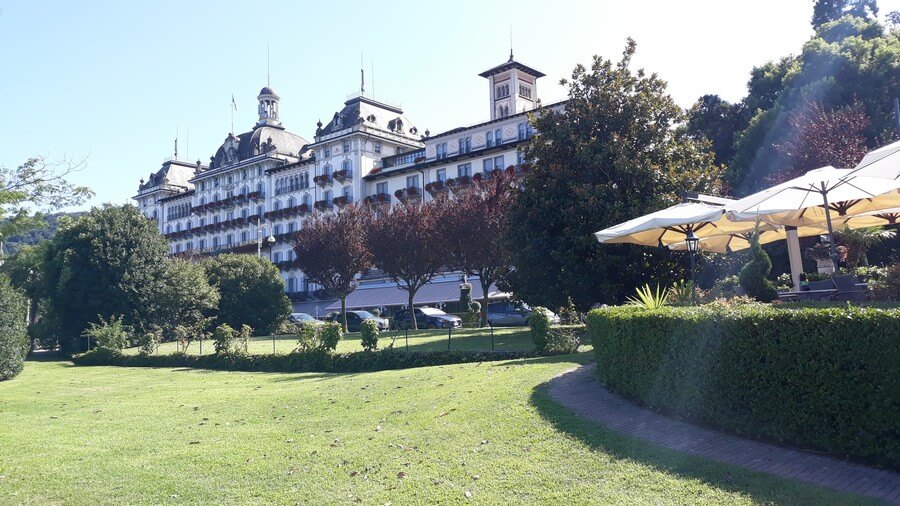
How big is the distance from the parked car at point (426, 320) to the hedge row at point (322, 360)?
1387cm

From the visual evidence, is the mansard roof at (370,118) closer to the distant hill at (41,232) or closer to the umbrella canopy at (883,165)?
the distant hill at (41,232)

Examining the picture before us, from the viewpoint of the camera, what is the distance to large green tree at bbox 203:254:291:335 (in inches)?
1564

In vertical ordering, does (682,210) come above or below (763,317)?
above

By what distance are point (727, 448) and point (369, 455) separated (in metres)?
3.90

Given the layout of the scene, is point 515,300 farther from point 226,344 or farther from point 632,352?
point 632,352

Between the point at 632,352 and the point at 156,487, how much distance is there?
6.17 meters

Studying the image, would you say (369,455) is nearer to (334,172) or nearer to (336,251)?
(336,251)

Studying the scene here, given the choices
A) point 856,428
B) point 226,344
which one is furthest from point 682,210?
point 226,344

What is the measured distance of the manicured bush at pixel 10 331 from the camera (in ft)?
69.6

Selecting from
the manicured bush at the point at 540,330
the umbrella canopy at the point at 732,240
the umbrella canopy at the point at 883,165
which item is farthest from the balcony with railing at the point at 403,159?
the umbrella canopy at the point at 883,165

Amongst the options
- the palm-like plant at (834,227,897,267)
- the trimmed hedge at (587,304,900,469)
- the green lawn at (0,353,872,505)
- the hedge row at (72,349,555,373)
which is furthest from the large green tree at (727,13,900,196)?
the green lawn at (0,353,872,505)

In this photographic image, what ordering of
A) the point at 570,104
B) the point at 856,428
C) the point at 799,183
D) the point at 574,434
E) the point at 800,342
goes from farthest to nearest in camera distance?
1. the point at 570,104
2. the point at 799,183
3. the point at 574,434
4. the point at 800,342
5. the point at 856,428

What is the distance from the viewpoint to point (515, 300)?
27297mm

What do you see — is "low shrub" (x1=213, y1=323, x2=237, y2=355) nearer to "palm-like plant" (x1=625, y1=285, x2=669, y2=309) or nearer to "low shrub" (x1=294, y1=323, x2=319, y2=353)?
"low shrub" (x1=294, y1=323, x2=319, y2=353)
